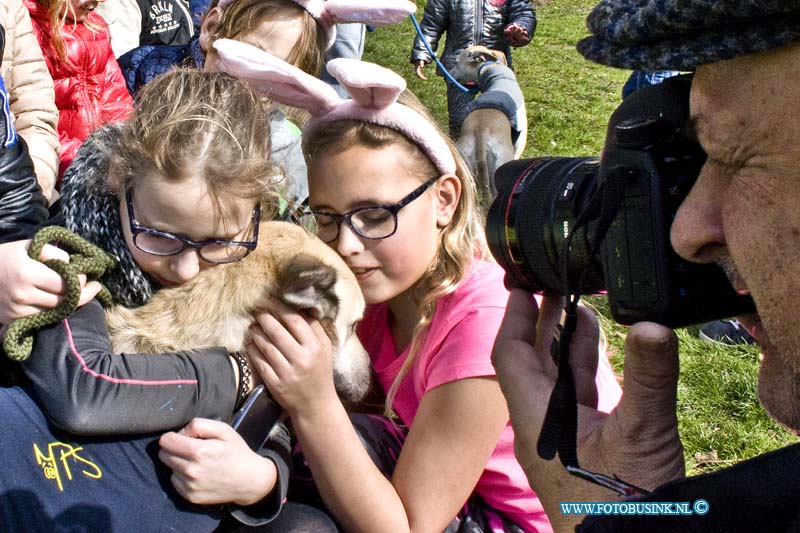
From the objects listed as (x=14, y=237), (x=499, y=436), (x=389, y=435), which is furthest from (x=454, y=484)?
(x=14, y=237)

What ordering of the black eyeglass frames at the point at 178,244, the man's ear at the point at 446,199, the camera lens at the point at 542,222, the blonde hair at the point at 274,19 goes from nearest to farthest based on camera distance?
the camera lens at the point at 542,222, the black eyeglass frames at the point at 178,244, the man's ear at the point at 446,199, the blonde hair at the point at 274,19

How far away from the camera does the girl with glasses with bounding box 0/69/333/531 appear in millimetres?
1925

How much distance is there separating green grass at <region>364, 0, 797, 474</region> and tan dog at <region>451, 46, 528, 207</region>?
3.69 feet

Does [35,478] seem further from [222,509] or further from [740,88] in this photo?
[740,88]

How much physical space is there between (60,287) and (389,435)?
1234 millimetres

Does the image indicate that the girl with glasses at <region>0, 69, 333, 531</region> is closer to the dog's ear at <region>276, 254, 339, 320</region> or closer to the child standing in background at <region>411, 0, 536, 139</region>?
the dog's ear at <region>276, 254, 339, 320</region>

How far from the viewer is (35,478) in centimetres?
192

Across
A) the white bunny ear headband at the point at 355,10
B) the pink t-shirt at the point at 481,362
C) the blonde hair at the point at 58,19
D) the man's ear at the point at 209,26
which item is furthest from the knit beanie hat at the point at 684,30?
the blonde hair at the point at 58,19

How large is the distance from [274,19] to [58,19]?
1.78m

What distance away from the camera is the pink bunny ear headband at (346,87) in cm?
249

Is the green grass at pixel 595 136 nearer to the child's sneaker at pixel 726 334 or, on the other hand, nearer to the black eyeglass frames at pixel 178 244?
the child's sneaker at pixel 726 334

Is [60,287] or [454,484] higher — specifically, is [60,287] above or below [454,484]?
above

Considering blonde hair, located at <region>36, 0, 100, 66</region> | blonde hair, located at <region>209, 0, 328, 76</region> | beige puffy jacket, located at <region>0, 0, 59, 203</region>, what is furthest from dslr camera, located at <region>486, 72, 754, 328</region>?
blonde hair, located at <region>36, 0, 100, 66</region>

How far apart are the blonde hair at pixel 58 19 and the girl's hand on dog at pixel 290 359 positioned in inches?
118
